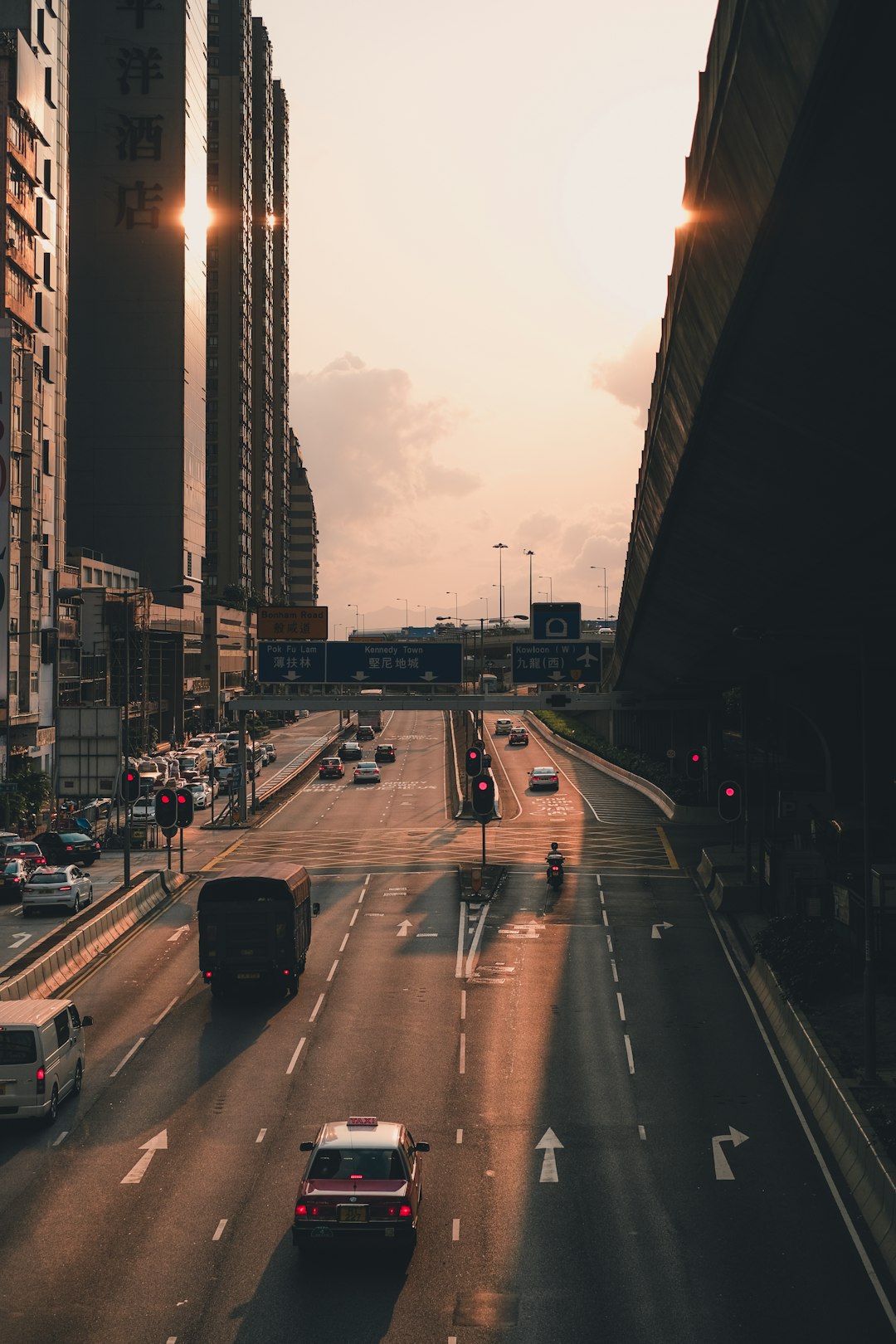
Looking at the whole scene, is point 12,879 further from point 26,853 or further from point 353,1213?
point 353,1213

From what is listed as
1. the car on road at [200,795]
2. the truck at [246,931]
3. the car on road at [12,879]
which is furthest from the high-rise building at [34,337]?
the truck at [246,931]

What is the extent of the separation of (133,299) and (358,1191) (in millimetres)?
125975

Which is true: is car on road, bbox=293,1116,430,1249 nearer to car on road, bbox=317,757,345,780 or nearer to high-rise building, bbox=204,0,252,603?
car on road, bbox=317,757,345,780

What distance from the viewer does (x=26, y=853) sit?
183ft

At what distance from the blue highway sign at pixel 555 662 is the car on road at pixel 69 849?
20.7m

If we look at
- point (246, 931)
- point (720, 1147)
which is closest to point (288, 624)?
point (246, 931)

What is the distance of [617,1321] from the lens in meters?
16.9

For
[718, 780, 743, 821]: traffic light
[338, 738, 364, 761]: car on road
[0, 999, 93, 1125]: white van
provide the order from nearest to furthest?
1. [0, 999, 93, 1125]: white van
2. [718, 780, 743, 821]: traffic light
3. [338, 738, 364, 761]: car on road

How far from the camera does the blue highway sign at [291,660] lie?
6531 cm

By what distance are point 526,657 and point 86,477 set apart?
82.7 metres

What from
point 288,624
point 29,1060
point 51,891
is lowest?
point 51,891

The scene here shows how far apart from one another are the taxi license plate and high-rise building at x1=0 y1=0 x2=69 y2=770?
57468 millimetres

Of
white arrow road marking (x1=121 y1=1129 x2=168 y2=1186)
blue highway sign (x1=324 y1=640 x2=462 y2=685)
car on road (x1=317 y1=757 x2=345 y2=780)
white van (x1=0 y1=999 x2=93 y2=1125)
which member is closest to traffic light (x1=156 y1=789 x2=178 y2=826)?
blue highway sign (x1=324 y1=640 x2=462 y2=685)

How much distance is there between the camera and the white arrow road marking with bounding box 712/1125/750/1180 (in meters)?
22.7
